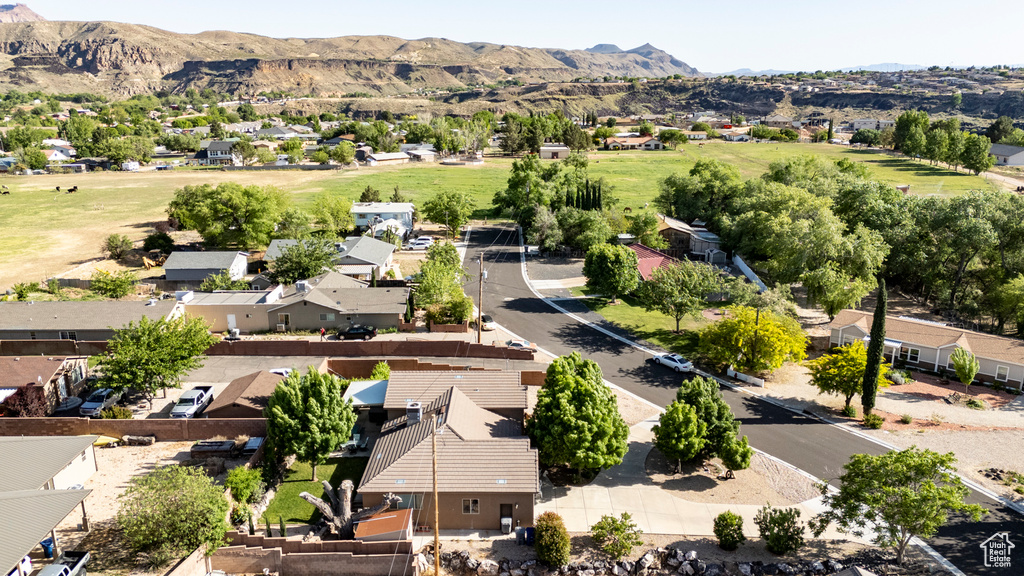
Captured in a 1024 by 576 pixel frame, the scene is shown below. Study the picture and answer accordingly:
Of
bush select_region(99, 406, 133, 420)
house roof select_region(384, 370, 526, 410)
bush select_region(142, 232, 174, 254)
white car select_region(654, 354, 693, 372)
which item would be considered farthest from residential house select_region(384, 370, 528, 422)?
bush select_region(142, 232, 174, 254)

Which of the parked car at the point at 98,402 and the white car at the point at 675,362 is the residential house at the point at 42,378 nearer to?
the parked car at the point at 98,402

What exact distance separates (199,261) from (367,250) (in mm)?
16303

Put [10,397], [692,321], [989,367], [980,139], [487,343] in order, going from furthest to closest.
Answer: [980,139] → [692,321] → [487,343] → [989,367] → [10,397]

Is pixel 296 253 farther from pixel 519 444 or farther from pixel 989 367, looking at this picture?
pixel 989 367

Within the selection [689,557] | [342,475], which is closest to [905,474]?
[689,557]

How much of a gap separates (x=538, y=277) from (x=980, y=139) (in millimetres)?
107776

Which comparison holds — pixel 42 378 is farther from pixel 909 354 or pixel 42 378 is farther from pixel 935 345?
pixel 935 345

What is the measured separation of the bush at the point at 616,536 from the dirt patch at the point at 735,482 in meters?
5.33

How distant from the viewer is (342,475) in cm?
3281

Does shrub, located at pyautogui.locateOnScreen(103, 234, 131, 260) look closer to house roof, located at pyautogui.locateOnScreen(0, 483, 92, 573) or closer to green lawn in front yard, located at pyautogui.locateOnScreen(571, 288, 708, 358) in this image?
green lawn in front yard, located at pyautogui.locateOnScreen(571, 288, 708, 358)

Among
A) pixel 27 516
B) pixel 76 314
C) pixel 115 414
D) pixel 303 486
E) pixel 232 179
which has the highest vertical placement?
pixel 232 179

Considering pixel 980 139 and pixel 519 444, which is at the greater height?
pixel 980 139

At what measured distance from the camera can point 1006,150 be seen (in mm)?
140000

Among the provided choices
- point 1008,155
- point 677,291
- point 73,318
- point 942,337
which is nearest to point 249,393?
point 73,318
